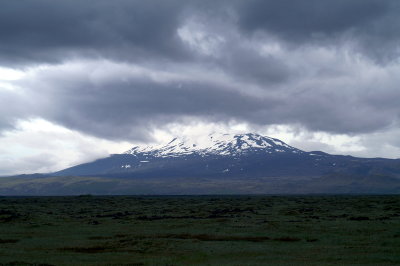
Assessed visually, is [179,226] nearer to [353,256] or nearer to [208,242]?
[208,242]

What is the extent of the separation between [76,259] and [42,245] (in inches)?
312

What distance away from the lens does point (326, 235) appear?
39.4 m

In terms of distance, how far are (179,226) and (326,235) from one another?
15849 millimetres

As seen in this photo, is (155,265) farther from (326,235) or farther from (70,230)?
(70,230)

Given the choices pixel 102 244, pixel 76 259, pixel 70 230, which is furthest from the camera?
pixel 70 230

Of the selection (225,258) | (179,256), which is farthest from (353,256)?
(179,256)

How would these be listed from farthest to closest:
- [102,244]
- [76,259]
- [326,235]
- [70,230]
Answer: [70,230] → [326,235] → [102,244] → [76,259]

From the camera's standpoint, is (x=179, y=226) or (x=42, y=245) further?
(x=179, y=226)

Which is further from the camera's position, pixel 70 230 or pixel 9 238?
pixel 70 230

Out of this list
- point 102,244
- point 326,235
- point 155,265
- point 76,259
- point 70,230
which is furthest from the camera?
point 70,230

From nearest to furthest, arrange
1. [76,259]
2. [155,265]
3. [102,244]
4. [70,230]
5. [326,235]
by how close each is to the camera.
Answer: [155,265] → [76,259] → [102,244] → [326,235] → [70,230]

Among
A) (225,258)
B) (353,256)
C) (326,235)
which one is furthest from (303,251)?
(326,235)

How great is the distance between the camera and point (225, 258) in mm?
30594

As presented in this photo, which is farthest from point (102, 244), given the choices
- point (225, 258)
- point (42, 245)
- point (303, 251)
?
point (303, 251)
